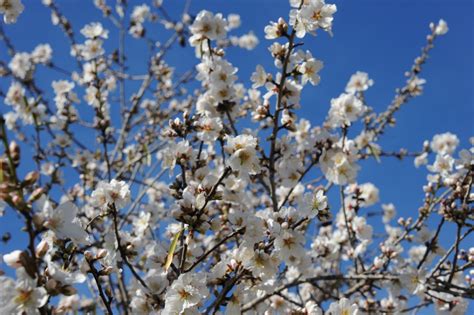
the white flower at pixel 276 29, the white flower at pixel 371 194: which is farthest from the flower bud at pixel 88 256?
the white flower at pixel 371 194

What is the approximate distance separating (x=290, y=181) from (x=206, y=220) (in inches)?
52.1

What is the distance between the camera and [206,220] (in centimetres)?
238

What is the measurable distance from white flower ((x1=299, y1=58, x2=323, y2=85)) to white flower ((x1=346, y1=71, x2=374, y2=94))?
1.58m

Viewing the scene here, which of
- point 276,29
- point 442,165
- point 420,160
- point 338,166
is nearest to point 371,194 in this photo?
point 420,160

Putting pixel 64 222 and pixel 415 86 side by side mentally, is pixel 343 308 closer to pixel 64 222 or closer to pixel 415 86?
pixel 64 222

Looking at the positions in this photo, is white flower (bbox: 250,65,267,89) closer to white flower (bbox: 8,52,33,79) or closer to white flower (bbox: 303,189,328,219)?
white flower (bbox: 303,189,328,219)

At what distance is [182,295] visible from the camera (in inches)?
85.4

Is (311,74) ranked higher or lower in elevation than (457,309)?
higher

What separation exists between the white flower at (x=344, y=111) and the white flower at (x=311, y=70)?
0.41 metres

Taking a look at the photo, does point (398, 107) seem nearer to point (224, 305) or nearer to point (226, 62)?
point (226, 62)

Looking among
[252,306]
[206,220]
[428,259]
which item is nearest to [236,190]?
[252,306]

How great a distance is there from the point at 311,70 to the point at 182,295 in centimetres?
194

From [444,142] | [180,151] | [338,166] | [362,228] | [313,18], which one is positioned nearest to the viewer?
[180,151]

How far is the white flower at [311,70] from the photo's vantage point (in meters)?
3.33
